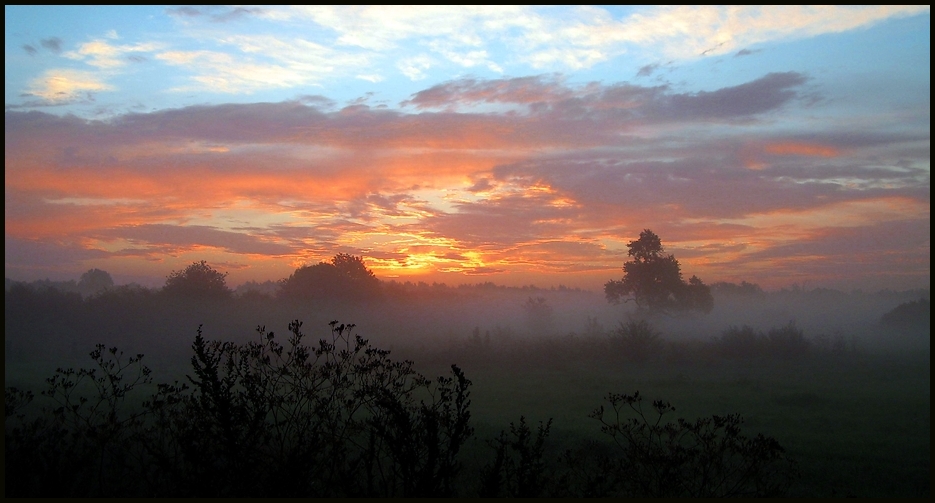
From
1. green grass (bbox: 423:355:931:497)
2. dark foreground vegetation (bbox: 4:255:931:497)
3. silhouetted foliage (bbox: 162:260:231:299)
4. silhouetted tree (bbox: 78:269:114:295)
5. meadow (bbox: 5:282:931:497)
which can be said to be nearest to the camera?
dark foreground vegetation (bbox: 4:255:931:497)

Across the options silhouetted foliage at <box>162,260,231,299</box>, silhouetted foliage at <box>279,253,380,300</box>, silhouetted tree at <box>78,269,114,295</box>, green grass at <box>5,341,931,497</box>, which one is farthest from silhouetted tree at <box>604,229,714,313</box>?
silhouetted tree at <box>78,269,114,295</box>

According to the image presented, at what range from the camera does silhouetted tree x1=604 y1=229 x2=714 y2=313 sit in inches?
2064

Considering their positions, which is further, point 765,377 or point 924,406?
point 765,377

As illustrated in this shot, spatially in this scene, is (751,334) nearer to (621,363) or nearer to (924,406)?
(621,363)

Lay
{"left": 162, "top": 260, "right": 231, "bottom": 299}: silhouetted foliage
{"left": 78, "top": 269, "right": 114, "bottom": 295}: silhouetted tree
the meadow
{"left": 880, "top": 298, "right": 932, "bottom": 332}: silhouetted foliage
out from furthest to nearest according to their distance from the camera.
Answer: {"left": 78, "top": 269, "right": 114, "bottom": 295}: silhouetted tree
{"left": 880, "top": 298, "right": 932, "bottom": 332}: silhouetted foliage
{"left": 162, "top": 260, "right": 231, "bottom": 299}: silhouetted foliage
the meadow

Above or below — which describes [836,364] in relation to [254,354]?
below

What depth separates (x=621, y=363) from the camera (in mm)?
33156

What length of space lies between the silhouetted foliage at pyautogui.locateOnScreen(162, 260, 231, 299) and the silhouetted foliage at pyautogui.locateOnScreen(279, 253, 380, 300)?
7034 millimetres

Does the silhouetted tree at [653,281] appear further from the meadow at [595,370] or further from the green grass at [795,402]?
the green grass at [795,402]

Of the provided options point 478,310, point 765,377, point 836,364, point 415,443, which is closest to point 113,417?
point 415,443

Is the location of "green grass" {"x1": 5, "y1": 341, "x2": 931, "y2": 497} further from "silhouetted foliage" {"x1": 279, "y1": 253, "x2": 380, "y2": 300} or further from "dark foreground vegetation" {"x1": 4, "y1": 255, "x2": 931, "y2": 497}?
"silhouetted foliage" {"x1": 279, "y1": 253, "x2": 380, "y2": 300}

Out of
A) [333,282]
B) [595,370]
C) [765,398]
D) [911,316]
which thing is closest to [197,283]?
[333,282]

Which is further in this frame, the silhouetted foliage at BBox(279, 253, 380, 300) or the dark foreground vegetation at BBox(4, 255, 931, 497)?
the silhouetted foliage at BBox(279, 253, 380, 300)

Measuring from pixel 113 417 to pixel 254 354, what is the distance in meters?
1.77
